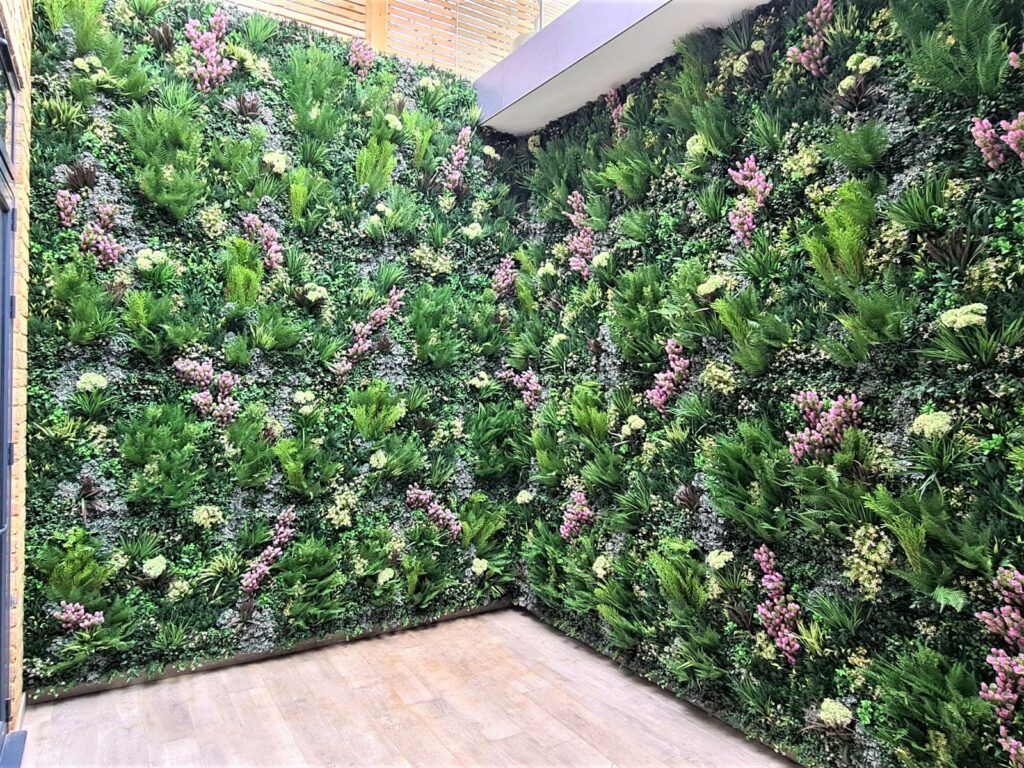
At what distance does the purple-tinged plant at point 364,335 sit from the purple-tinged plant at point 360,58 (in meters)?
1.09

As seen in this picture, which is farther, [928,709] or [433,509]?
[433,509]

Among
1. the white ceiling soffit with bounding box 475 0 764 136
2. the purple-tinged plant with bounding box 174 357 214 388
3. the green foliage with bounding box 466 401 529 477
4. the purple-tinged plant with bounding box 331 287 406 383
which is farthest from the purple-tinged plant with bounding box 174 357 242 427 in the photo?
the white ceiling soffit with bounding box 475 0 764 136

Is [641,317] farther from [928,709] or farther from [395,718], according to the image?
[395,718]

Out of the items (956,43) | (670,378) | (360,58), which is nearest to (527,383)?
(670,378)

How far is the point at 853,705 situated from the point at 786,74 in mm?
2088

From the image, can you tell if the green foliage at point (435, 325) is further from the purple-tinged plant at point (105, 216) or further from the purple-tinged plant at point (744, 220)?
the purple-tinged plant at point (744, 220)

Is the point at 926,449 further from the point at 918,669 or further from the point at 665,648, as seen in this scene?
the point at 665,648

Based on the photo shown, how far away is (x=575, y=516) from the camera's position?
10.3ft

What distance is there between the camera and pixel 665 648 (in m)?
2.65

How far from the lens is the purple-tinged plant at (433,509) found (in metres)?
3.28

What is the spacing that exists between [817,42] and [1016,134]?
2.61 ft

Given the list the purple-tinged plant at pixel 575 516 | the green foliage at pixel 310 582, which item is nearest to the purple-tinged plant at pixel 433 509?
the green foliage at pixel 310 582

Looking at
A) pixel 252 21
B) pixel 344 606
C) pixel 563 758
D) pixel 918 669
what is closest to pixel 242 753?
pixel 344 606

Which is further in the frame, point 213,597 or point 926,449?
point 213,597
